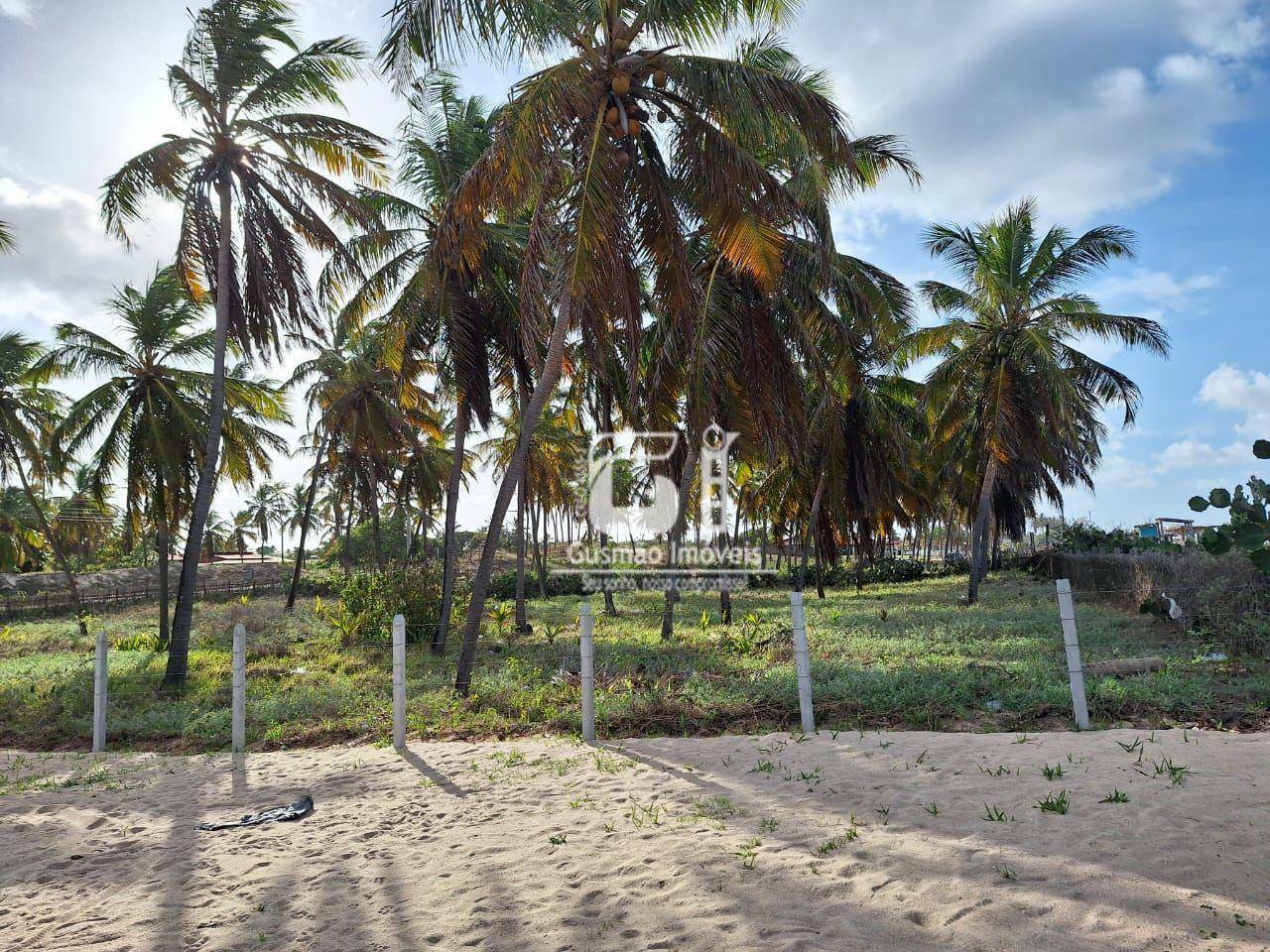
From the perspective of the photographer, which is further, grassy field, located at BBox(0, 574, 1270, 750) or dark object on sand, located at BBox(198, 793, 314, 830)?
grassy field, located at BBox(0, 574, 1270, 750)

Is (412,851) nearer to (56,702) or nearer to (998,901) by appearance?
(998,901)

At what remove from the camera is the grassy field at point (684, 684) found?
24.3 ft

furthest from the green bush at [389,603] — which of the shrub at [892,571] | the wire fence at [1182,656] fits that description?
the shrub at [892,571]

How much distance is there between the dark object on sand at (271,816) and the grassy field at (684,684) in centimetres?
234

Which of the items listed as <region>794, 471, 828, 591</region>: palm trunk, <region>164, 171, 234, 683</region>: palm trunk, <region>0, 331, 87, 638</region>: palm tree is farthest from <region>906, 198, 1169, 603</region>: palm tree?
<region>0, 331, 87, 638</region>: palm tree

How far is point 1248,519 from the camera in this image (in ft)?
23.6

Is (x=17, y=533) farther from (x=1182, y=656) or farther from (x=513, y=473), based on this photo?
(x=1182, y=656)

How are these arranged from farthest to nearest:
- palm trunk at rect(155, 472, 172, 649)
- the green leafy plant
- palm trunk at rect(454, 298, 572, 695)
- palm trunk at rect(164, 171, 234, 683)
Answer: palm trunk at rect(155, 472, 172, 649), palm trunk at rect(164, 171, 234, 683), palm trunk at rect(454, 298, 572, 695), the green leafy plant

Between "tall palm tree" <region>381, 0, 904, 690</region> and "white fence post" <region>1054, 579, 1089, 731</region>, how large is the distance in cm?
456

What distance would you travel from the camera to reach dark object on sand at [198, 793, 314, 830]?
5238 millimetres

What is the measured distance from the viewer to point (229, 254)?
11.7 m

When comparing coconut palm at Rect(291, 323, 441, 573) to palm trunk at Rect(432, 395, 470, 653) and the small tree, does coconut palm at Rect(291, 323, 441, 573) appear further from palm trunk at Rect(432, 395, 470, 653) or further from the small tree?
the small tree

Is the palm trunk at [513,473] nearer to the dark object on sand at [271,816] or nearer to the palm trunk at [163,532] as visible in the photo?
the dark object on sand at [271,816]
